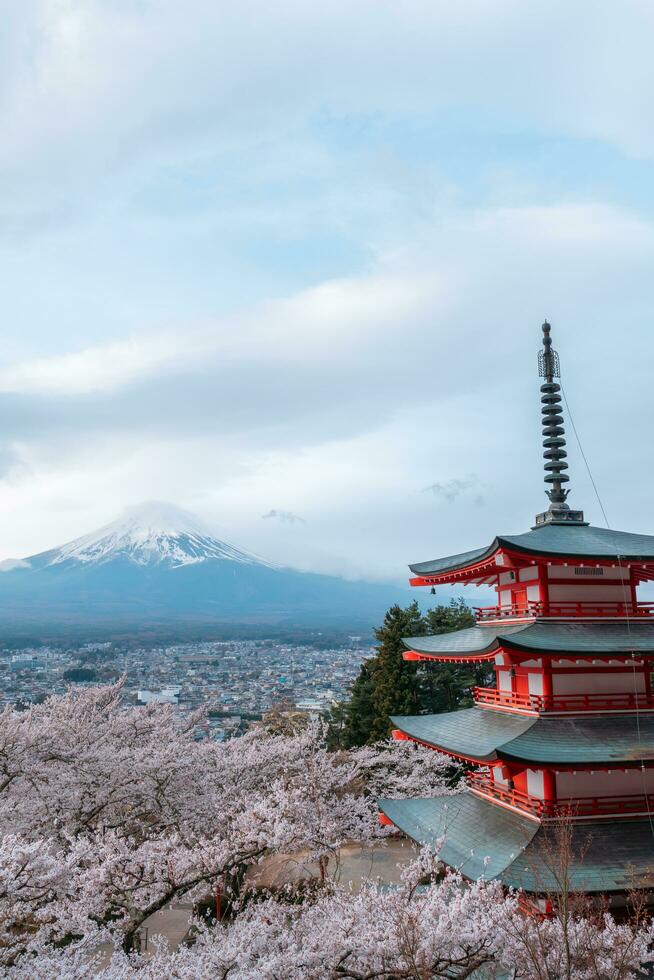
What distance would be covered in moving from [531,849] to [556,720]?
2.09 metres

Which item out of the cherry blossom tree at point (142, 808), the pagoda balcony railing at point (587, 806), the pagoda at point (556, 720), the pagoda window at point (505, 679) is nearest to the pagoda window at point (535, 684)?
the pagoda at point (556, 720)

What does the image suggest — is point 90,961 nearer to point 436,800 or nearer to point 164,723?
point 436,800

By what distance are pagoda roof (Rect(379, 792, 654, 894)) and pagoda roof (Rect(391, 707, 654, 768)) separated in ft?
3.96

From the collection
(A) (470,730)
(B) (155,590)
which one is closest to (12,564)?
(B) (155,590)

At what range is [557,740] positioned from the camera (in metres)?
11.4

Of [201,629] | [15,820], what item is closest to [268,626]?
[201,629]

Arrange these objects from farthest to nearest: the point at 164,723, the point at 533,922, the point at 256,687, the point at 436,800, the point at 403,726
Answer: the point at 256,687
the point at 164,723
the point at 403,726
the point at 436,800
the point at 533,922

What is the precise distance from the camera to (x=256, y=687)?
6556 centimetres

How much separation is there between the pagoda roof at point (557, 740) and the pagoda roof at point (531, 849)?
1.21 meters

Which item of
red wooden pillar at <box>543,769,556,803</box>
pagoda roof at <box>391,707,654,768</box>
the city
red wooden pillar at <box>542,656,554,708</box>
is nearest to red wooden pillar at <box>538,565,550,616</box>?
red wooden pillar at <box>542,656,554,708</box>

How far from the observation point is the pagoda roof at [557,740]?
10891mm

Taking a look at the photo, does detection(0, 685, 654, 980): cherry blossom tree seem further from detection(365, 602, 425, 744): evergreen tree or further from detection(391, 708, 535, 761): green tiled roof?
detection(365, 602, 425, 744): evergreen tree

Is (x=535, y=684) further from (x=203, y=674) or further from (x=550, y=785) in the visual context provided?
(x=203, y=674)

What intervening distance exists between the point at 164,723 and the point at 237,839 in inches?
477
